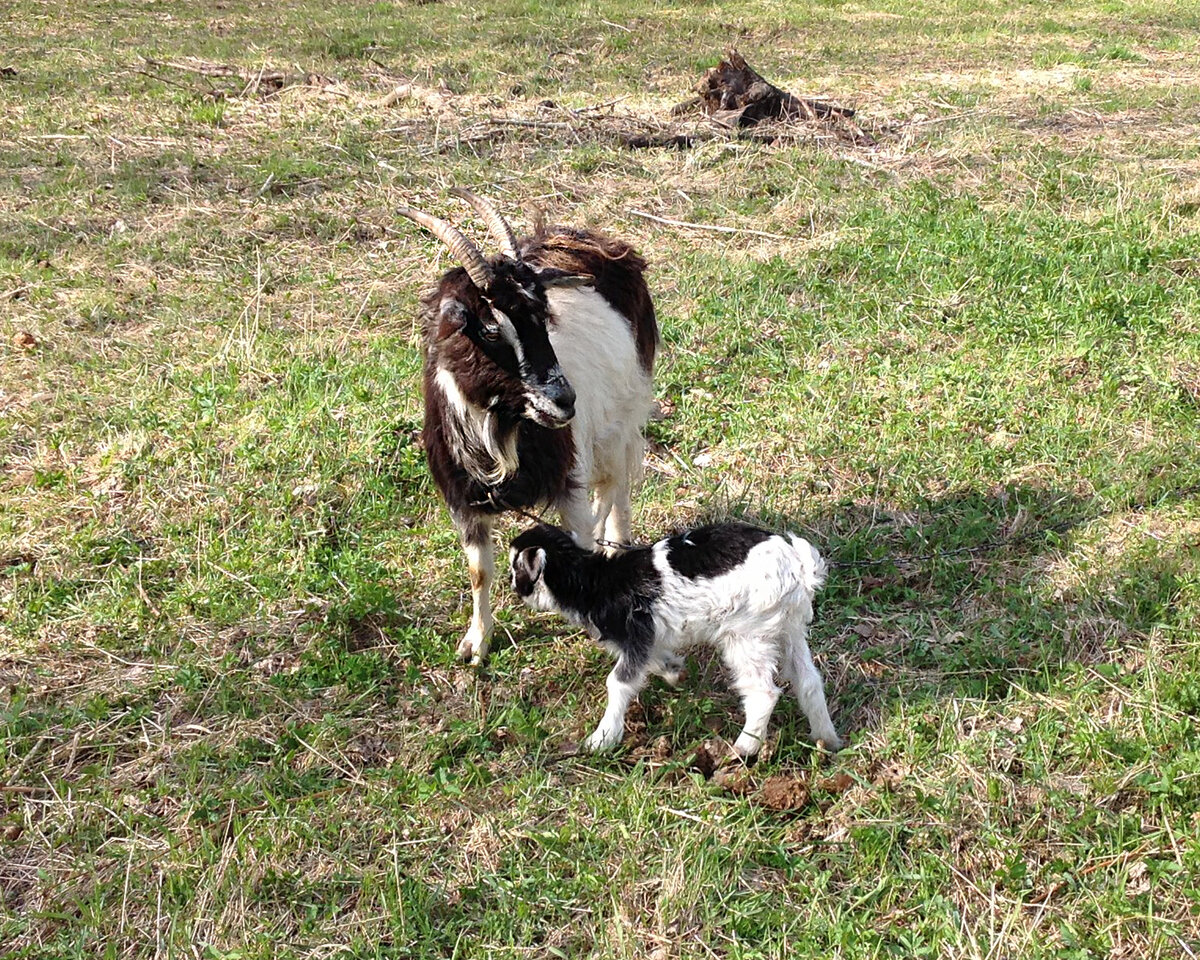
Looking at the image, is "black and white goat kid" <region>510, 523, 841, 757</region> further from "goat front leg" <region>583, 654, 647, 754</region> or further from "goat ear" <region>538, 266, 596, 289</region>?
"goat ear" <region>538, 266, 596, 289</region>

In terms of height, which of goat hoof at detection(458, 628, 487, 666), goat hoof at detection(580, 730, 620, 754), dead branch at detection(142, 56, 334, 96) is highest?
dead branch at detection(142, 56, 334, 96)

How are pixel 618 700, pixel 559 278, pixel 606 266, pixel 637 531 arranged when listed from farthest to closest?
1. pixel 637 531
2. pixel 606 266
3. pixel 559 278
4. pixel 618 700

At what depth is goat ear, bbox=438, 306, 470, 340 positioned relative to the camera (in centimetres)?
378

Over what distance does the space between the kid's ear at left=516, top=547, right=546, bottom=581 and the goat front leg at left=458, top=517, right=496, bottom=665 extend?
467mm

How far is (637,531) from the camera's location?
5145 millimetres

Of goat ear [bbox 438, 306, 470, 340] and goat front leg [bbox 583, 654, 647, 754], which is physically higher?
goat ear [bbox 438, 306, 470, 340]

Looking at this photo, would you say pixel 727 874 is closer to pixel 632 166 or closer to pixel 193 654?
pixel 193 654

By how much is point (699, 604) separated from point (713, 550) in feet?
0.64

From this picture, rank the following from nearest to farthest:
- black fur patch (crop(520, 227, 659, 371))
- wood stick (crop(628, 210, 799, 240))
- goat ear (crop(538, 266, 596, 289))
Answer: goat ear (crop(538, 266, 596, 289)), black fur patch (crop(520, 227, 659, 371)), wood stick (crop(628, 210, 799, 240))

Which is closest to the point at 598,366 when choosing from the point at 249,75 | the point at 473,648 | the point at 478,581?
the point at 478,581

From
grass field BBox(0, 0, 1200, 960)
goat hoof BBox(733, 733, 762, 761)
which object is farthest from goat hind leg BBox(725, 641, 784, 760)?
grass field BBox(0, 0, 1200, 960)

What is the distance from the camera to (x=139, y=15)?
50.1 feet

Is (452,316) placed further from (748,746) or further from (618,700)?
(748,746)

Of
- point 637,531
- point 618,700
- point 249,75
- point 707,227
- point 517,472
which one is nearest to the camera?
point 618,700
